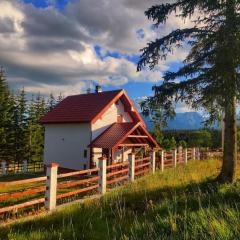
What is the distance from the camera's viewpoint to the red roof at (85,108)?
27.5 metres

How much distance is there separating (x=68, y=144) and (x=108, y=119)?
12.4ft

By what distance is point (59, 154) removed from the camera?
96.7 feet

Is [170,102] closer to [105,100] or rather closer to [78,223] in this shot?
[78,223]

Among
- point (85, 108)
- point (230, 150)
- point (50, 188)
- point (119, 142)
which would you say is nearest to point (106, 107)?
point (85, 108)

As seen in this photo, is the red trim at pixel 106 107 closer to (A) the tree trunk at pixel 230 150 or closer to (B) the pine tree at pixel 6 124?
(A) the tree trunk at pixel 230 150

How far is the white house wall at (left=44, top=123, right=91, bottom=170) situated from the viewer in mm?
27562

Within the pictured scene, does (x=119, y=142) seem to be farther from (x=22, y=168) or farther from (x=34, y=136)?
(x=34, y=136)

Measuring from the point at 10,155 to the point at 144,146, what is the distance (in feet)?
75.6

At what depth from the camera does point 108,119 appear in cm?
2858

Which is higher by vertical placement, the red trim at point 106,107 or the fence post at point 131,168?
the red trim at point 106,107

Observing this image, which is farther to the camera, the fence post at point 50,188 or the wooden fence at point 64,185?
the fence post at point 50,188

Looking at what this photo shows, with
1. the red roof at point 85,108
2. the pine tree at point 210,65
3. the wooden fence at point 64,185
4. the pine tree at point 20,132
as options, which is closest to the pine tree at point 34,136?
the pine tree at point 20,132

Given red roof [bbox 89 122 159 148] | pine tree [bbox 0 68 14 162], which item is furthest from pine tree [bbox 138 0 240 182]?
pine tree [bbox 0 68 14 162]

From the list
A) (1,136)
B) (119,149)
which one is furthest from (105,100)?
(1,136)
